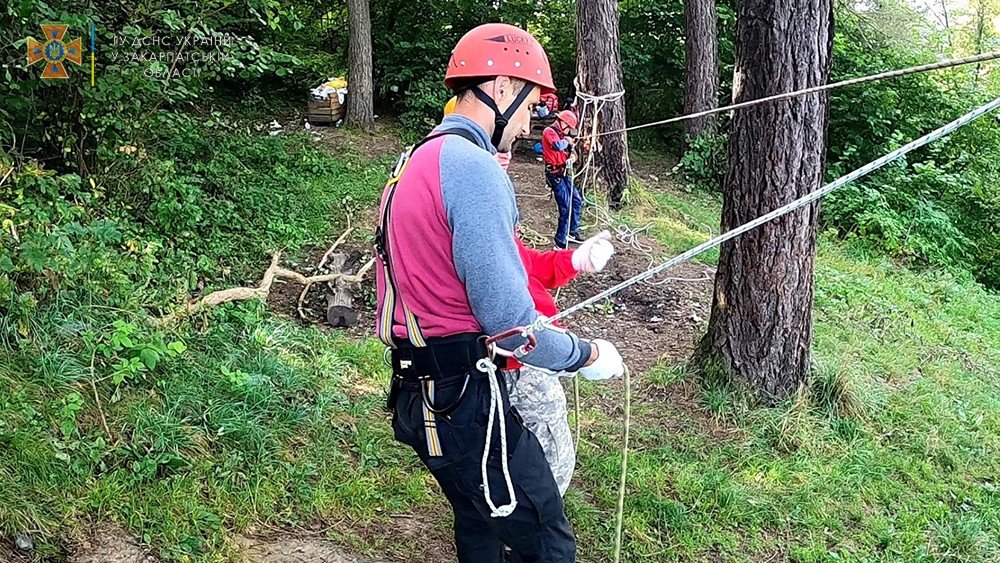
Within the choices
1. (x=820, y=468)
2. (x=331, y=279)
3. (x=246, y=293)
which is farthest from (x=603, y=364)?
(x=331, y=279)

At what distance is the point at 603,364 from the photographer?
7.21 feet

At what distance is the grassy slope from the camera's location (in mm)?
3123

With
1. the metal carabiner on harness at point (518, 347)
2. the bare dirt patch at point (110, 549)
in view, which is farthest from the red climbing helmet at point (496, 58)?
the bare dirt patch at point (110, 549)

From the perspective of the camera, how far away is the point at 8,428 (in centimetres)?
307

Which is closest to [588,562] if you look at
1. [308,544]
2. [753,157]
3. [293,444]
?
[308,544]

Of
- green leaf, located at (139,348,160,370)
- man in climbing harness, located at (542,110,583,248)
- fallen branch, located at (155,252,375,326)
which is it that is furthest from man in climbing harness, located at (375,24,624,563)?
man in climbing harness, located at (542,110,583,248)

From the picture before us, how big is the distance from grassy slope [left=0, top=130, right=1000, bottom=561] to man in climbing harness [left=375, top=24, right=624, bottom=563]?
50.2 inches

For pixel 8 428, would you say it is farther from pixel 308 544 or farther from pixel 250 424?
pixel 308 544

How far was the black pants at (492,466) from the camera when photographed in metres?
2.07

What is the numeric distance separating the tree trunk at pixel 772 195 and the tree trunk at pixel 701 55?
768 centimetres

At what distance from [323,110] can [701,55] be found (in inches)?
226

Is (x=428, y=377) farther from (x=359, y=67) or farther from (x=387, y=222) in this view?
(x=359, y=67)

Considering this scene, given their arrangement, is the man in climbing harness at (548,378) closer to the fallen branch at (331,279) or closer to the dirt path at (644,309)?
the dirt path at (644,309)

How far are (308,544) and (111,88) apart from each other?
3.39 m
